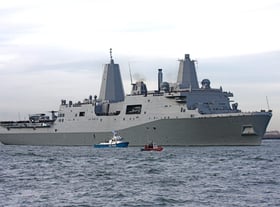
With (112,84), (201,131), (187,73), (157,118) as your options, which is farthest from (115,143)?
(112,84)

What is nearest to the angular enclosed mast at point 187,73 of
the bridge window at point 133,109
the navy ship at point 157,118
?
the navy ship at point 157,118

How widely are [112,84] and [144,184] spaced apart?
66.5 metres

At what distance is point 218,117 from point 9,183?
42594 mm

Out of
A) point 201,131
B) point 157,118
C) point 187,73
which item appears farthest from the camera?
point 187,73

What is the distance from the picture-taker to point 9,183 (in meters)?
36.1

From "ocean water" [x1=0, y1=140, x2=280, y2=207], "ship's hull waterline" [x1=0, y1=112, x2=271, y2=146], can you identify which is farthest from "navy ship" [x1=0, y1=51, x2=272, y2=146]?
"ocean water" [x1=0, y1=140, x2=280, y2=207]

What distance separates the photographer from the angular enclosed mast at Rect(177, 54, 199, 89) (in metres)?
89.9

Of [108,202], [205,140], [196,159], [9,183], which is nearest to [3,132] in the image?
[205,140]

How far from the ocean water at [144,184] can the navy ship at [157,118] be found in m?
24.6

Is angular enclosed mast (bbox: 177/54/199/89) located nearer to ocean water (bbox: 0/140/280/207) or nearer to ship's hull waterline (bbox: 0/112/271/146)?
ship's hull waterline (bbox: 0/112/271/146)

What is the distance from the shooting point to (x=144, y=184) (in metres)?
34.8

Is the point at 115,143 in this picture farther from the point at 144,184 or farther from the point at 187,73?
the point at 144,184

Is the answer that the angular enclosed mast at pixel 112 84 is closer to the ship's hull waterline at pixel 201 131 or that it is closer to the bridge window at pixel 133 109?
the bridge window at pixel 133 109

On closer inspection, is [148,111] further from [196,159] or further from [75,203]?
[75,203]
